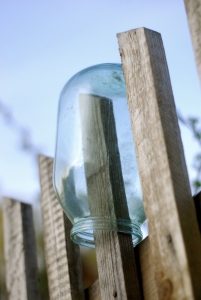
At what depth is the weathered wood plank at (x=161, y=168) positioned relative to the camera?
860 mm

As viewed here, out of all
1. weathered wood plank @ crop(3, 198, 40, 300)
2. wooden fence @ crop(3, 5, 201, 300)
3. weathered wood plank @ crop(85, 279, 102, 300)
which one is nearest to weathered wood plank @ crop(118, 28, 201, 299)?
wooden fence @ crop(3, 5, 201, 300)

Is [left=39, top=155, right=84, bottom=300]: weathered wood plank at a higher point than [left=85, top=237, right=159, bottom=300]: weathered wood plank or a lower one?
higher

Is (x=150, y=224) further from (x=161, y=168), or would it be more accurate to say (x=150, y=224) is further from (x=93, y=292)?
(x=93, y=292)

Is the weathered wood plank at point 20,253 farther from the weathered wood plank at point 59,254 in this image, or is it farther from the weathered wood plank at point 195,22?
the weathered wood plank at point 195,22

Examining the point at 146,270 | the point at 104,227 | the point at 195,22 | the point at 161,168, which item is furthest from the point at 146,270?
the point at 195,22

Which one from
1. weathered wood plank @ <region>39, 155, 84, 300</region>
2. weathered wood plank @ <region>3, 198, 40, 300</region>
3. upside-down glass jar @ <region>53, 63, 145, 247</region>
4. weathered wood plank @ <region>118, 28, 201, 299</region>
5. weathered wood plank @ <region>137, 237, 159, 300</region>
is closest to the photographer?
weathered wood plank @ <region>118, 28, 201, 299</region>

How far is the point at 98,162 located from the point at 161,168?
26 cm

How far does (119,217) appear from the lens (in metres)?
1.12

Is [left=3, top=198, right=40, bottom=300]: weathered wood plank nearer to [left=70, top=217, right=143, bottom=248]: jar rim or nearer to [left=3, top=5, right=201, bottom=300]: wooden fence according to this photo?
[left=3, top=5, right=201, bottom=300]: wooden fence

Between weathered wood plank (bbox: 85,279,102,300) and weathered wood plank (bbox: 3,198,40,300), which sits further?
weathered wood plank (bbox: 3,198,40,300)

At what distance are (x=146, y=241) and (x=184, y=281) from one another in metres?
0.24

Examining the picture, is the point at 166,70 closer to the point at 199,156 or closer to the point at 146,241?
the point at 146,241

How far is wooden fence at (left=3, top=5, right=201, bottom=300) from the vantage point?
2.86 feet

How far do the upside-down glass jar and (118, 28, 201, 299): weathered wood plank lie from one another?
0.15 meters
